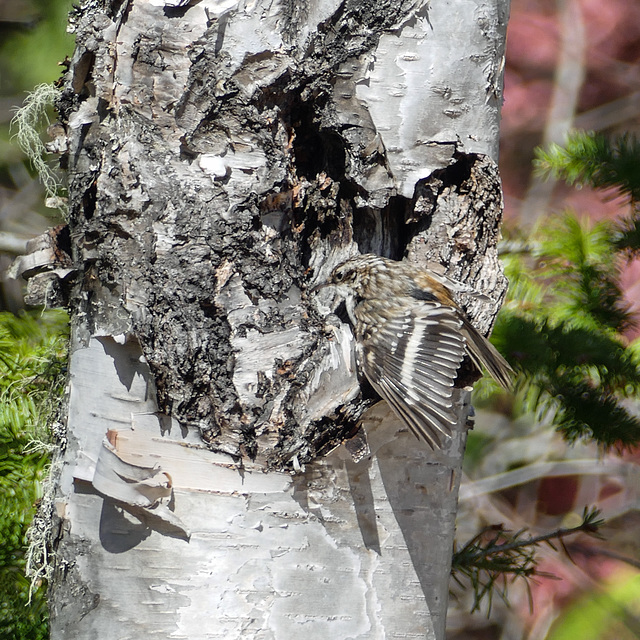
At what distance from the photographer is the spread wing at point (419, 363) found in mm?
1143

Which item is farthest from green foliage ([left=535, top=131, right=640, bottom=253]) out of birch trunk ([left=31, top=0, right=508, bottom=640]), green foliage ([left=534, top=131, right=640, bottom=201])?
birch trunk ([left=31, top=0, right=508, bottom=640])

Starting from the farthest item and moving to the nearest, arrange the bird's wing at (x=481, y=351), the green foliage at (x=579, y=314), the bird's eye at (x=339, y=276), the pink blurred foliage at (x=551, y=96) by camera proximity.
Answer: the pink blurred foliage at (x=551, y=96), the green foliage at (x=579, y=314), the bird's eye at (x=339, y=276), the bird's wing at (x=481, y=351)

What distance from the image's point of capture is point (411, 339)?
4.54 feet

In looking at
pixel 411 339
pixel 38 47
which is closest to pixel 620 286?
pixel 411 339

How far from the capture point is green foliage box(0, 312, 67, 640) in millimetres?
1459

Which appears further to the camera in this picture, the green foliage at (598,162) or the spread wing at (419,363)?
the green foliage at (598,162)

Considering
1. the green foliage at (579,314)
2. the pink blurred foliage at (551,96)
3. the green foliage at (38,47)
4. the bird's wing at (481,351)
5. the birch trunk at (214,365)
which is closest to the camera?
the birch trunk at (214,365)

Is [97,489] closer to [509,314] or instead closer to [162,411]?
[162,411]

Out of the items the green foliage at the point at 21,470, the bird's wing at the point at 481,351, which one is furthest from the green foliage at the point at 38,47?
the bird's wing at the point at 481,351

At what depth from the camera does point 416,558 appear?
1.23 m

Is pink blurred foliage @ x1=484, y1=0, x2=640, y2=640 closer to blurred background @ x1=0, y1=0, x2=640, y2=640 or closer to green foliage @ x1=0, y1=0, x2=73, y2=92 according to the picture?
blurred background @ x1=0, y1=0, x2=640, y2=640

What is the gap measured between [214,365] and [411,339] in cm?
43

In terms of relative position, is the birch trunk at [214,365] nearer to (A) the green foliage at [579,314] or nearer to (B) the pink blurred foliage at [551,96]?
(A) the green foliage at [579,314]

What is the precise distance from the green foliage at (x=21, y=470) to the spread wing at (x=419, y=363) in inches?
25.6
